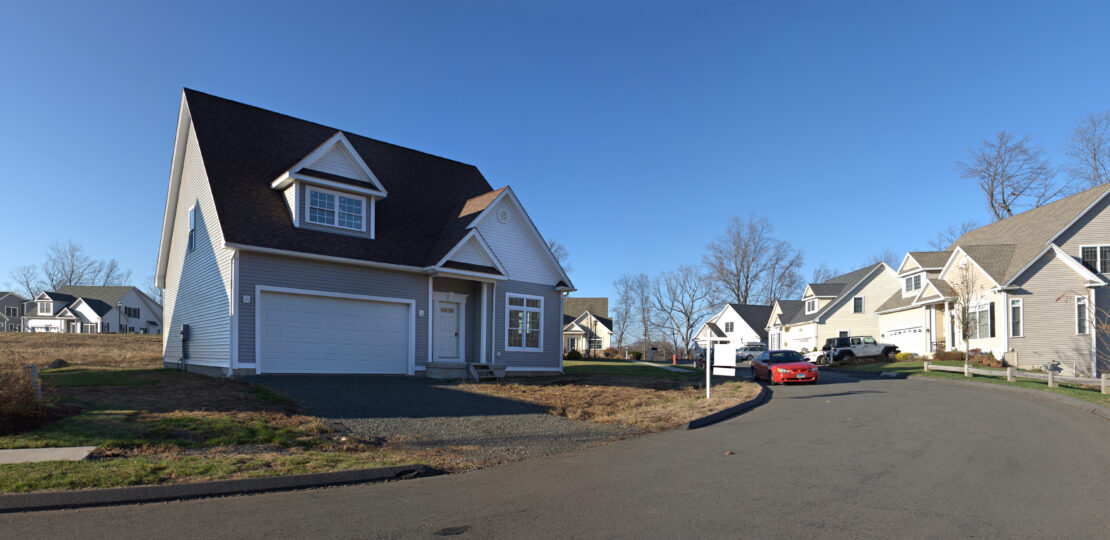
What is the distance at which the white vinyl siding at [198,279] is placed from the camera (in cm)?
1783

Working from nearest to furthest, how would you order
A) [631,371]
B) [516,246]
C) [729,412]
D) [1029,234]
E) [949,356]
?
[729,412], [516,246], [631,371], [949,356], [1029,234]

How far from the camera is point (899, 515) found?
241 inches

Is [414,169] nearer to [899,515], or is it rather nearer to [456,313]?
[456,313]

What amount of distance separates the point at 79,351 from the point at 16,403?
27.9 metres

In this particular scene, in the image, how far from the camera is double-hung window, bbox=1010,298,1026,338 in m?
30.2

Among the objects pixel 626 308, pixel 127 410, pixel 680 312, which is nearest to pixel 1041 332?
pixel 127 410

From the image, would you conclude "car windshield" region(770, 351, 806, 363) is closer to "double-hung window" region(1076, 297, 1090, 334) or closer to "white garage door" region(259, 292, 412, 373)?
"white garage door" region(259, 292, 412, 373)

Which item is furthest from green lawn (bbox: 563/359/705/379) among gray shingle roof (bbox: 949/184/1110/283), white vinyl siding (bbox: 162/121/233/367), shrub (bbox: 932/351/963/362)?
gray shingle roof (bbox: 949/184/1110/283)

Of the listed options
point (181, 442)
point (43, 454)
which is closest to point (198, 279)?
point (181, 442)

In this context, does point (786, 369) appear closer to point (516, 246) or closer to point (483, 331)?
point (516, 246)

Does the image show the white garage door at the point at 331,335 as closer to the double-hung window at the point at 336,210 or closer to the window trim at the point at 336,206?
the window trim at the point at 336,206

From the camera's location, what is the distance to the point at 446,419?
12.2 meters

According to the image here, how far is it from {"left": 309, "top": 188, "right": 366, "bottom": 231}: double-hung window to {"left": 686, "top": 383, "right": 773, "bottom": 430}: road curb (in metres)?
12.2

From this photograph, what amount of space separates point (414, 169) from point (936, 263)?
31900 mm
